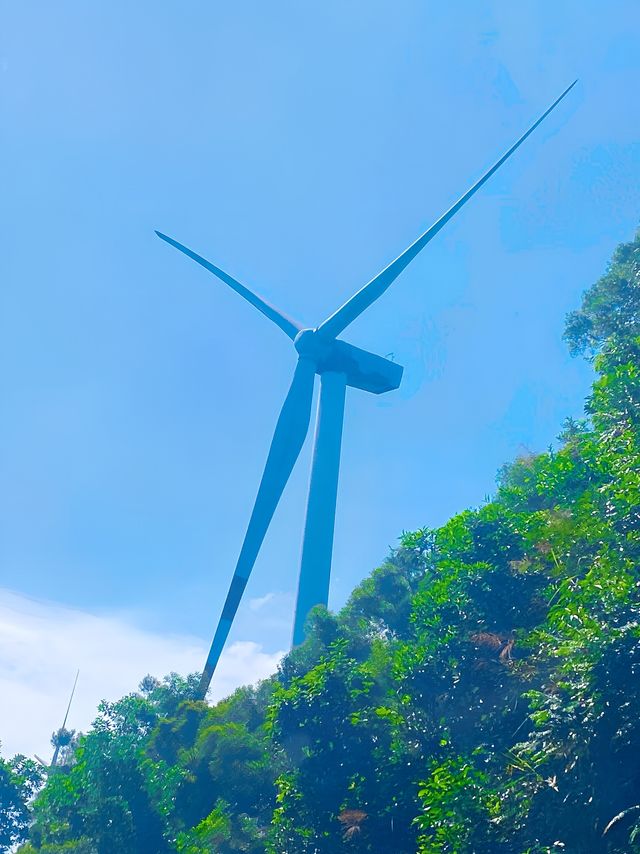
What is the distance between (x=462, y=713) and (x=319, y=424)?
75.5ft

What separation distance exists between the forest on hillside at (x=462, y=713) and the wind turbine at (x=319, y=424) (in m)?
4.31

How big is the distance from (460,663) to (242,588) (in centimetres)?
2272

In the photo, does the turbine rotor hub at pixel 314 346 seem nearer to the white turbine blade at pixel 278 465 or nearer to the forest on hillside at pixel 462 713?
the white turbine blade at pixel 278 465

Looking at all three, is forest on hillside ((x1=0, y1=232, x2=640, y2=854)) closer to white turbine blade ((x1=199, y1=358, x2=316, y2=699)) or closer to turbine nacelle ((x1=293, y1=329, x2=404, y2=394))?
white turbine blade ((x1=199, y1=358, x2=316, y2=699))

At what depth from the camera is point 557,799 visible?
13.4 m

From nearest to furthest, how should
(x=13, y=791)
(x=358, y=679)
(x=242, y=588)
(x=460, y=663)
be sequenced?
1. (x=460, y=663)
2. (x=358, y=679)
3. (x=242, y=588)
4. (x=13, y=791)

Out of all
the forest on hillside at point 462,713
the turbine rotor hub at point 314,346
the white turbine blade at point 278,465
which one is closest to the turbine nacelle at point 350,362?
the turbine rotor hub at point 314,346

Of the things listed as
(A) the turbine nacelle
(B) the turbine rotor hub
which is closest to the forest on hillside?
(A) the turbine nacelle

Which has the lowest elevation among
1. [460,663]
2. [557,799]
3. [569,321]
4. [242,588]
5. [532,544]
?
[557,799]

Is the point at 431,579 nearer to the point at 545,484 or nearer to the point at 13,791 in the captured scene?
the point at 545,484

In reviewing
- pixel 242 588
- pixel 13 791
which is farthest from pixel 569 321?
pixel 13 791

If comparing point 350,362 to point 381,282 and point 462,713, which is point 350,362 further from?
point 462,713

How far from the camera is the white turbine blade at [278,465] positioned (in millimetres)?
40281

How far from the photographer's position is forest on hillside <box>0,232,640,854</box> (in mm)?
13328
